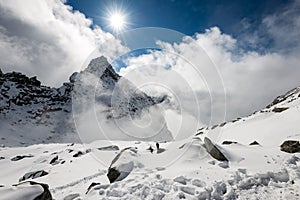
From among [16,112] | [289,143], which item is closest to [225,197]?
[289,143]

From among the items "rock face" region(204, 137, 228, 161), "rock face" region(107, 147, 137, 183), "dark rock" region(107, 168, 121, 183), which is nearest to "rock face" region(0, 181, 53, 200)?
"dark rock" region(107, 168, 121, 183)

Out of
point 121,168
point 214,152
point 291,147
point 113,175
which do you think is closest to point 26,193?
point 113,175

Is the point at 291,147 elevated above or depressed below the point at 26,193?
above

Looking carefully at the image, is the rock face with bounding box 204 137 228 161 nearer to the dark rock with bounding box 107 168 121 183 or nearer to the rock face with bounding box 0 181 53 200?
the dark rock with bounding box 107 168 121 183

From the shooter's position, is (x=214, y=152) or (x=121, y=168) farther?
(x=214, y=152)

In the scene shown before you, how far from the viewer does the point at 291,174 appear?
1008 cm

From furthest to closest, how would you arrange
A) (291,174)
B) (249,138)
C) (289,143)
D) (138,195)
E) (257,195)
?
1. (249,138)
2. (289,143)
3. (291,174)
4. (138,195)
5. (257,195)

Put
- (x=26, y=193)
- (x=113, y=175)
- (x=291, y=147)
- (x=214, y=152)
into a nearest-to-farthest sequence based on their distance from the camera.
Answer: (x=26, y=193), (x=113, y=175), (x=214, y=152), (x=291, y=147)

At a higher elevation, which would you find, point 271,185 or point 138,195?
point 271,185

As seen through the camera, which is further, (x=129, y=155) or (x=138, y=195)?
(x=129, y=155)

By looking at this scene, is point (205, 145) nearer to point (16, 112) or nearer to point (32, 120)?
point (32, 120)

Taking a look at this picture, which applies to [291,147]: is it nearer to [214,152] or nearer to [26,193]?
[214,152]

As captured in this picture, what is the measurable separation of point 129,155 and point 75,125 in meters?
195

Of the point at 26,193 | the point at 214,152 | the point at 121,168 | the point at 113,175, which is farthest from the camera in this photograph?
the point at 214,152
